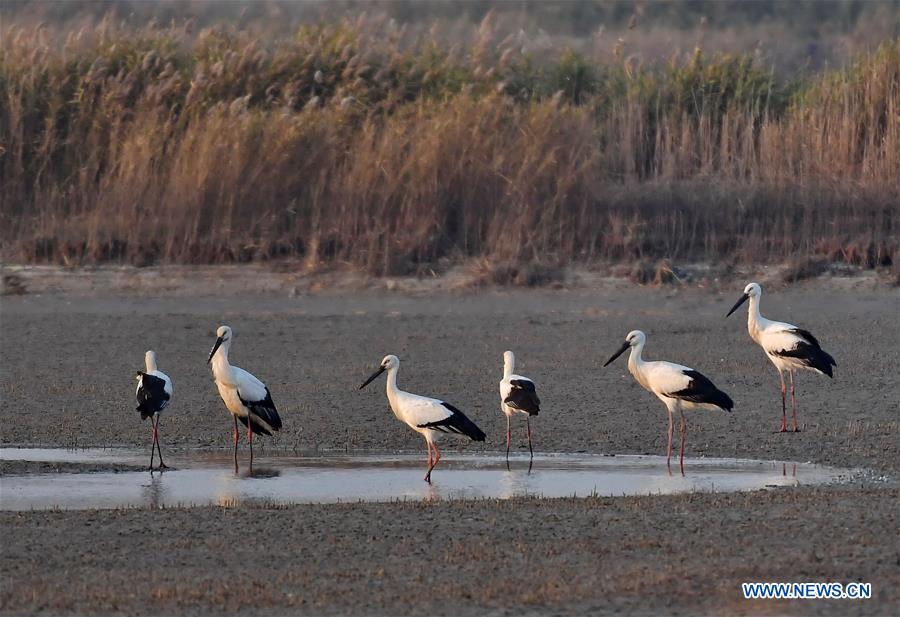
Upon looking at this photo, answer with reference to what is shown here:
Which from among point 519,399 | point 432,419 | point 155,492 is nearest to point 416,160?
point 519,399

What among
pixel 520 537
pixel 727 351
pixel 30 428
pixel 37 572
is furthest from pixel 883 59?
pixel 37 572

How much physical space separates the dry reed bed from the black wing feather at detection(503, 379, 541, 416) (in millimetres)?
7232

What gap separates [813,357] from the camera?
13.2 metres

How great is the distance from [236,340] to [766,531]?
8587mm

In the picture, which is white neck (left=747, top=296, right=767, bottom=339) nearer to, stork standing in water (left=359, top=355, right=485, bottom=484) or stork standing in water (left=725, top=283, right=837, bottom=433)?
stork standing in water (left=725, top=283, right=837, bottom=433)

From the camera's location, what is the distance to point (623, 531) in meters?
8.99

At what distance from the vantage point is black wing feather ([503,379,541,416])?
11672 millimetres

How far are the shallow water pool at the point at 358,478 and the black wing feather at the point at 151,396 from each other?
0.34 meters

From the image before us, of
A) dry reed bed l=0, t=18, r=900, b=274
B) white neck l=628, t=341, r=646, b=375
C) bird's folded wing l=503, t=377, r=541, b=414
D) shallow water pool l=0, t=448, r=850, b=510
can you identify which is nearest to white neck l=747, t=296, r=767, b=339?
white neck l=628, t=341, r=646, b=375

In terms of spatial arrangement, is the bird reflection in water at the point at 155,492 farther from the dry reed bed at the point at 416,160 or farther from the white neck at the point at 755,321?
the dry reed bed at the point at 416,160

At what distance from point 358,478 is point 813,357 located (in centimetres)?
410

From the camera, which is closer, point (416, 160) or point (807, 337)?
point (807, 337)

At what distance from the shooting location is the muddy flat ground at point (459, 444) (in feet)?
25.5

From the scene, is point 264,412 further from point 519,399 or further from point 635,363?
point 635,363
